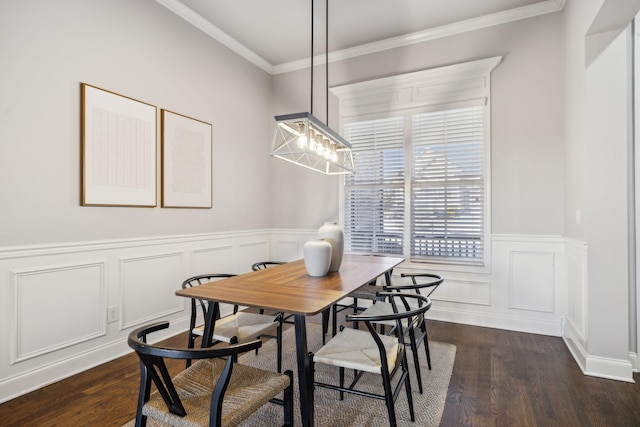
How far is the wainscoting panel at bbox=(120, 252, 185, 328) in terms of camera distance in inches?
112

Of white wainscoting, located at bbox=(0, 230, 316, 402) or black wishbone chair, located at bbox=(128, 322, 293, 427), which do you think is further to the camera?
white wainscoting, located at bbox=(0, 230, 316, 402)

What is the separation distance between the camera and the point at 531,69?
3332 mm

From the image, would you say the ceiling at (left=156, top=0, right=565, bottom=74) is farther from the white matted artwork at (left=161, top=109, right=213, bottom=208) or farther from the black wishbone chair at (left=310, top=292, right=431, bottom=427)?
the black wishbone chair at (left=310, top=292, right=431, bottom=427)

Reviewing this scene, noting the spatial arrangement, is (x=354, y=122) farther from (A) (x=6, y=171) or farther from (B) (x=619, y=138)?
(A) (x=6, y=171)

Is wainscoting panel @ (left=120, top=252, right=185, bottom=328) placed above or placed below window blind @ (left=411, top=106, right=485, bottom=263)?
below

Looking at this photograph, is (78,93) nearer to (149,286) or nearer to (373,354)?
(149,286)

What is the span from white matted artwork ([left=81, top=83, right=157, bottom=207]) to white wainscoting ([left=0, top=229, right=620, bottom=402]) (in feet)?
1.24

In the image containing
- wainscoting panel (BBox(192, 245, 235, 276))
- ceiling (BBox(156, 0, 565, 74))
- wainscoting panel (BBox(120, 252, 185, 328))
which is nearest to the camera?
wainscoting panel (BBox(120, 252, 185, 328))

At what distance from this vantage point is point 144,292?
2.97 m

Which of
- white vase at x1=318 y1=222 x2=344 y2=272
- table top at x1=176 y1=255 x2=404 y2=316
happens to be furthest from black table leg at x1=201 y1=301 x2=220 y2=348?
white vase at x1=318 y1=222 x2=344 y2=272

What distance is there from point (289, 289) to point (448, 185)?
245 cm

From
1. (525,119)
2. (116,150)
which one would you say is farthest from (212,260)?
(525,119)

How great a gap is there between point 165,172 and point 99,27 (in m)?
1.20

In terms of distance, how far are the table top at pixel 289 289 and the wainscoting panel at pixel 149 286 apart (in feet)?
3.81
